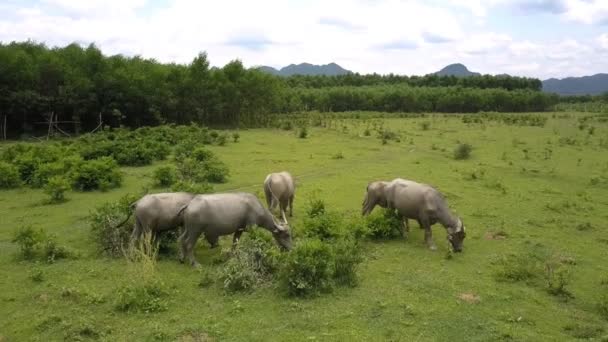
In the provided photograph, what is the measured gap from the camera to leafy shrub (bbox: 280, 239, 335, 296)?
32.4 ft

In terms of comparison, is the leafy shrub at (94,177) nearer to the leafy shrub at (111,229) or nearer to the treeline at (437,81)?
the leafy shrub at (111,229)

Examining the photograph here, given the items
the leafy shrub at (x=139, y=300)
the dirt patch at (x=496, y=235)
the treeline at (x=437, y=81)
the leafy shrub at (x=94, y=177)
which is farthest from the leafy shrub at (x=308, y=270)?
the treeline at (x=437, y=81)

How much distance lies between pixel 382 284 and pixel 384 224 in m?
3.21

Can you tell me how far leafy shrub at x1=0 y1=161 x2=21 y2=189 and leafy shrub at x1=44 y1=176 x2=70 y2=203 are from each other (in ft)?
10.5

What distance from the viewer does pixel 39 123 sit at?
35.8 m

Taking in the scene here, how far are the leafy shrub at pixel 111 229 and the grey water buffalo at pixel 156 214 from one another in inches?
19.9

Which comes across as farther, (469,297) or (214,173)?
(214,173)

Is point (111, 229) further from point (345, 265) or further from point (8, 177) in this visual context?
point (8, 177)

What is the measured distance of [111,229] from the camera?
1237 cm

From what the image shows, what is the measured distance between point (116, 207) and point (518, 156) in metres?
23.6

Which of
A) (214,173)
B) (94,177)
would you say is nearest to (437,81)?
(214,173)

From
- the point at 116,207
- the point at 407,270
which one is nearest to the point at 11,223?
the point at 116,207

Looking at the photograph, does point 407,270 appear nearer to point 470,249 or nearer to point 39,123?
point 470,249

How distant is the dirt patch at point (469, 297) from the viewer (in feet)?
32.5
